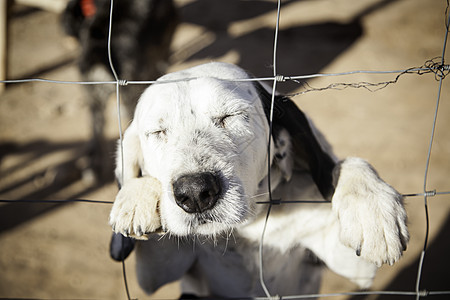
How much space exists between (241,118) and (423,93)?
4877mm

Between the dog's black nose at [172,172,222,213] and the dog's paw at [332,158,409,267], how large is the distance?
0.57m

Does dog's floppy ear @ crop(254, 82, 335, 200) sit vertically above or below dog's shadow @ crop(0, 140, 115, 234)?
above

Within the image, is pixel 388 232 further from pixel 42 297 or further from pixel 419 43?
pixel 419 43

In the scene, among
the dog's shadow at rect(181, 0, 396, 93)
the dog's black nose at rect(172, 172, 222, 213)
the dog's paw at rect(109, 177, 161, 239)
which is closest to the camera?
the dog's black nose at rect(172, 172, 222, 213)

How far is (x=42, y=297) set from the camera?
3305 millimetres

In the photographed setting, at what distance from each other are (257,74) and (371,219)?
4644mm

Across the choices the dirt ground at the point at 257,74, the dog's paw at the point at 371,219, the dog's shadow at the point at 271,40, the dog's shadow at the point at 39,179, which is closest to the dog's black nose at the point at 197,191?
the dog's paw at the point at 371,219

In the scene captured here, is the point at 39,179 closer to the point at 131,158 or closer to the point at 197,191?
the point at 131,158

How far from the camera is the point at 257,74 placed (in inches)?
236

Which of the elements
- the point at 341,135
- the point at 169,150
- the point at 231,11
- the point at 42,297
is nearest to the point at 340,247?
the point at 169,150

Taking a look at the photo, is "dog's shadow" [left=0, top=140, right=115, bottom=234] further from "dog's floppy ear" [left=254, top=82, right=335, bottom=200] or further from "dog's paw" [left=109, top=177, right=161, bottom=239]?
"dog's floppy ear" [left=254, top=82, right=335, bottom=200]

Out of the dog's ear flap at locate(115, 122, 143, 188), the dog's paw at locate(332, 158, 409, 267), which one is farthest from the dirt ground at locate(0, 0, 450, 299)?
the dog's paw at locate(332, 158, 409, 267)

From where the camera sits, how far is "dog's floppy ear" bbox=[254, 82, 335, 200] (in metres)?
1.94

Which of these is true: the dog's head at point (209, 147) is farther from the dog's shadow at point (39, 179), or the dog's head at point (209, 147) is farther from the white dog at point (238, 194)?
the dog's shadow at point (39, 179)
